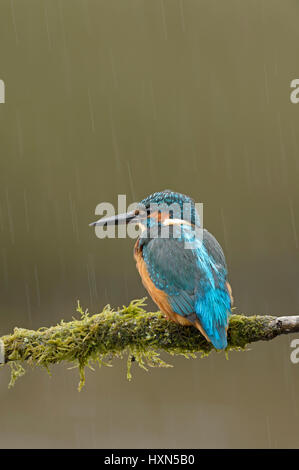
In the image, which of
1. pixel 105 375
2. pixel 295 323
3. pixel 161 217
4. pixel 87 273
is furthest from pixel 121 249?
pixel 295 323

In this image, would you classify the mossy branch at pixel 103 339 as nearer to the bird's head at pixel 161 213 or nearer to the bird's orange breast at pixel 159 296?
the bird's orange breast at pixel 159 296

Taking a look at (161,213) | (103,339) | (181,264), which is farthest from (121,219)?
(103,339)

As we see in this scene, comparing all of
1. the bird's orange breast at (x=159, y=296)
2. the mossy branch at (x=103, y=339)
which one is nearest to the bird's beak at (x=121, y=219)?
the bird's orange breast at (x=159, y=296)

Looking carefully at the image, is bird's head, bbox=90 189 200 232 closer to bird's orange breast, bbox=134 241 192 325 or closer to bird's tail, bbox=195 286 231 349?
bird's orange breast, bbox=134 241 192 325

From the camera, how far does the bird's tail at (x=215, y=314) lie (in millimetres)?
2326

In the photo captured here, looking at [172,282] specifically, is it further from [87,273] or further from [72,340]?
[87,273]

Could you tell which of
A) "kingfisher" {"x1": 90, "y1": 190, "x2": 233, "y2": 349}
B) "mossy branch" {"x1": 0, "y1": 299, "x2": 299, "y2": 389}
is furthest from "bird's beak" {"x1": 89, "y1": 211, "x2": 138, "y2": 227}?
"mossy branch" {"x1": 0, "y1": 299, "x2": 299, "y2": 389}

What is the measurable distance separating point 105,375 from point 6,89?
3167 millimetres

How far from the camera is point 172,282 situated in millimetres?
2541

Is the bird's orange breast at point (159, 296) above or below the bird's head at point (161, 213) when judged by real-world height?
below

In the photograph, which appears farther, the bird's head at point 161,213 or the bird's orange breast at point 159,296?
the bird's head at point 161,213

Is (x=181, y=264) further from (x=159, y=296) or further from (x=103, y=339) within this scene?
(x=103, y=339)

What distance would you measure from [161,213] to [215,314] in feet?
1.78

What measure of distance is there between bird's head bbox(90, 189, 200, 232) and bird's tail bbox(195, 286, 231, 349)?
0.36 meters
